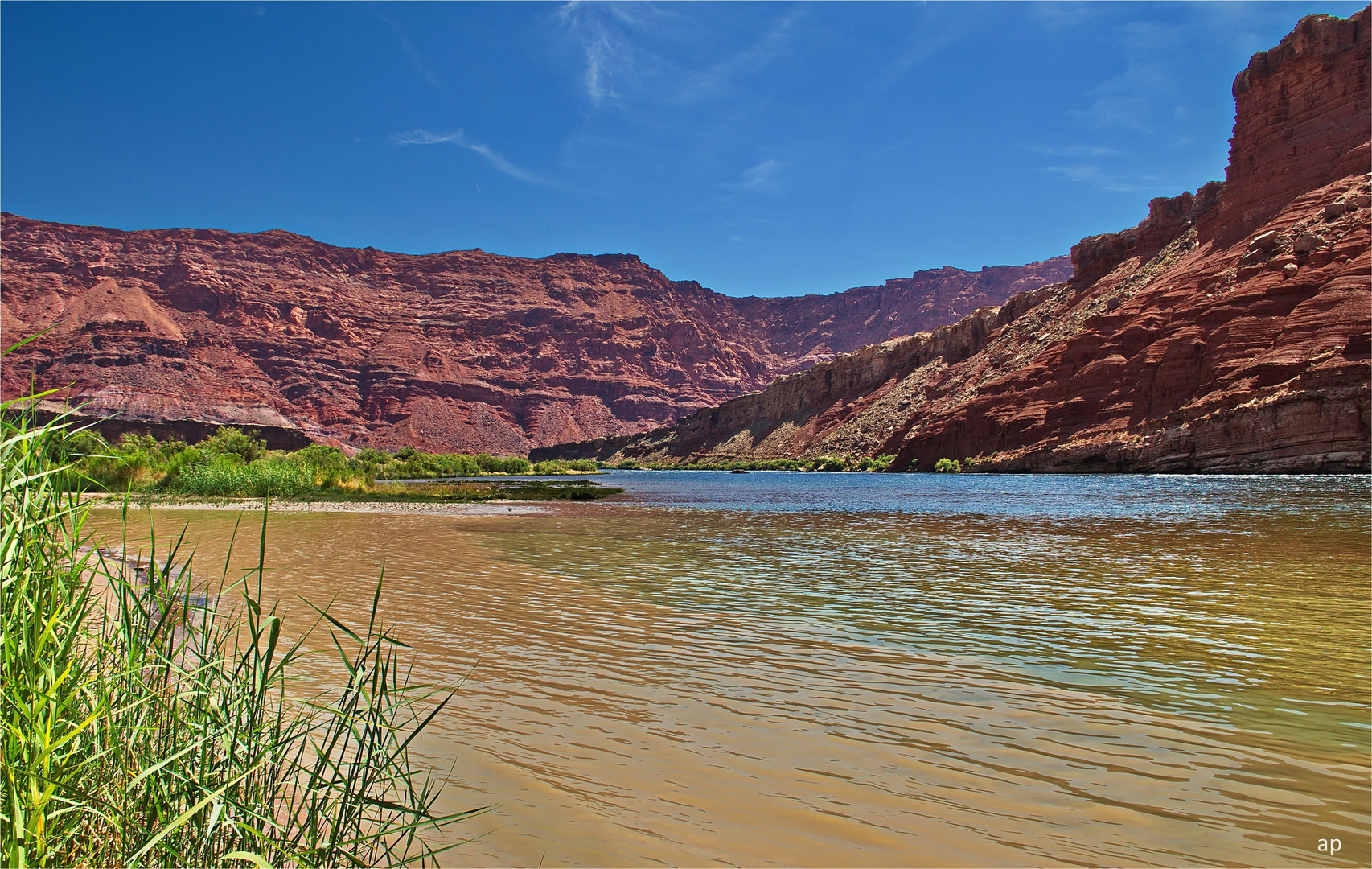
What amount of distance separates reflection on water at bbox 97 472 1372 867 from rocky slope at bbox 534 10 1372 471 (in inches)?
1856

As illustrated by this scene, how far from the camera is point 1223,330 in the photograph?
6006 cm

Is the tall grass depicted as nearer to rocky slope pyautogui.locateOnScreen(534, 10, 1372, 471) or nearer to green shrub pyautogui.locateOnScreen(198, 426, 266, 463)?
green shrub pyautogui.locateOnScreen(198, 426, 266, 463)

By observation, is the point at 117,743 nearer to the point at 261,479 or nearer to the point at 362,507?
the point at 362,507

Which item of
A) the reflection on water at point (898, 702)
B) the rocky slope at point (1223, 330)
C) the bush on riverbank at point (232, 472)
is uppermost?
the rocky slope at point (1223, 330)

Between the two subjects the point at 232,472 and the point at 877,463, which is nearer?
the point at 232,472

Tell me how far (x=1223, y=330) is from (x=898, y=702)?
226 ft

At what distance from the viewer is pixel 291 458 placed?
44656mm

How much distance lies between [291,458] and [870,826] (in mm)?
47366

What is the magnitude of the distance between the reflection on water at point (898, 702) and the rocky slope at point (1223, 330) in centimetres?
4714

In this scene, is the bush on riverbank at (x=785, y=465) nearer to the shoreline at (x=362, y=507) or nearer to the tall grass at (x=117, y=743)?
the shoreline at (x=362, y=507)

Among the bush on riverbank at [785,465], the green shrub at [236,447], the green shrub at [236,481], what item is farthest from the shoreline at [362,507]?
the bush on riverbank at [785,465]

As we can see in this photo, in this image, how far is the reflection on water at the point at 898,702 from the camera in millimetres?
4113

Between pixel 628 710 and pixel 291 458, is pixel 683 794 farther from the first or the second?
pixel 291 458

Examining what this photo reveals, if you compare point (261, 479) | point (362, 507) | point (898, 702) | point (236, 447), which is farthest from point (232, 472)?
point (898, 702)
